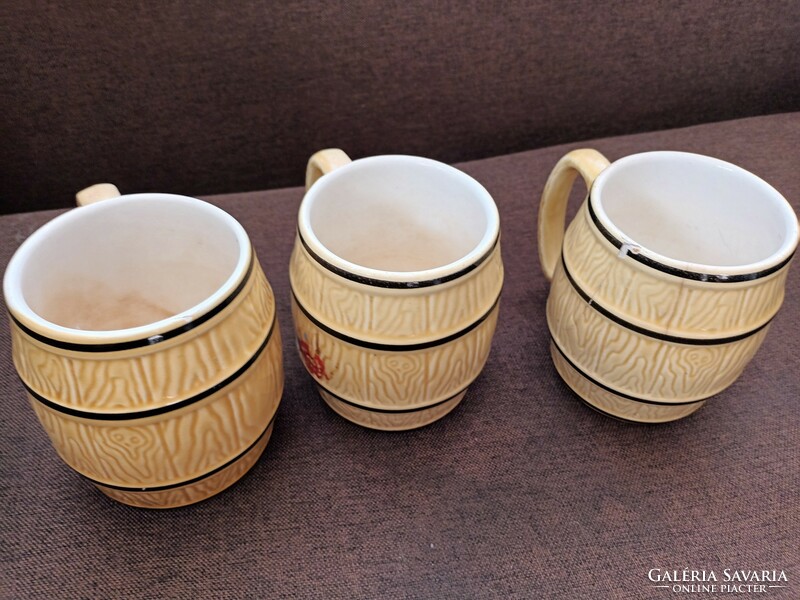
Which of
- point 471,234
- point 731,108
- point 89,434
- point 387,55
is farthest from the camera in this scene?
point 731,108

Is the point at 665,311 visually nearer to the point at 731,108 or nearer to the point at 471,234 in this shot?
the point at 471,234

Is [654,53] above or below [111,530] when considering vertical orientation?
above

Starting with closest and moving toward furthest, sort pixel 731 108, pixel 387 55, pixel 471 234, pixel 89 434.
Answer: pixel 89 434
pixel 471 234
pixel 387 55
pixel 731 108

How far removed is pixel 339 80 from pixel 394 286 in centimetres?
50

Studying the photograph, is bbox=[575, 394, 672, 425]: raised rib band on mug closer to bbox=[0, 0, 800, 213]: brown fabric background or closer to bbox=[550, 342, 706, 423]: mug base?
bbox=[550, 342, 706, 423]: mug base

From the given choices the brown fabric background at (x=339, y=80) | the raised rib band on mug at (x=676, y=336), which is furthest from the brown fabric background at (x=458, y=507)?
the brown fabric background at (x=339, y=80)

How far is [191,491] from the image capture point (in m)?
0.44

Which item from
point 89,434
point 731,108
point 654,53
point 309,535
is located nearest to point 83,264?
point 89,434

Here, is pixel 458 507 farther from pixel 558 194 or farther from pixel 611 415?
pixel 558 194

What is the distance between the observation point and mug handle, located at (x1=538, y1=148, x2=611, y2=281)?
53 centimetres

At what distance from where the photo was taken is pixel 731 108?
0.95m

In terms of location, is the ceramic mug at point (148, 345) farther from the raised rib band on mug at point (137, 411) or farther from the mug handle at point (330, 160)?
the mug handle at point (330, 160)

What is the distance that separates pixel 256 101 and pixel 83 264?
42 cm

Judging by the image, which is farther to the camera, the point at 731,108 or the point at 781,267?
the point at 731,108
